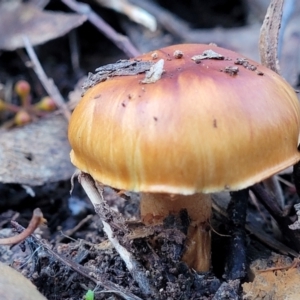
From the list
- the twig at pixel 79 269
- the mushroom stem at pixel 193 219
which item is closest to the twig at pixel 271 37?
the mushroom stem at pixel 193 219

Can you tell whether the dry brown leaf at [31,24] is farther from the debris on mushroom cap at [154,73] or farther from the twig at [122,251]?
the debris on mushroom cap at [154,73]

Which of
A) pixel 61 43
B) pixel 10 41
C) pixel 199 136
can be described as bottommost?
pixel 61 43

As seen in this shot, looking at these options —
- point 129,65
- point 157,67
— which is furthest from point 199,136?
point 129,65

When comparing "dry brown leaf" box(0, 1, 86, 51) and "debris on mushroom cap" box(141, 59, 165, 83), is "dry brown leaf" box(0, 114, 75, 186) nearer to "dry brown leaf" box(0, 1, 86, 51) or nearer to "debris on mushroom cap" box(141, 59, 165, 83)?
"dry brown leaf" box(0, 1, 86, 51)

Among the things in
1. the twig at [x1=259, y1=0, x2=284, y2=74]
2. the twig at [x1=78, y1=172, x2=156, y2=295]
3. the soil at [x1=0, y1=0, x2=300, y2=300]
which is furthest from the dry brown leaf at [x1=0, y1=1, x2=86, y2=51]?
the twig at [x1=78, y1=172, x2=156, y2=295]

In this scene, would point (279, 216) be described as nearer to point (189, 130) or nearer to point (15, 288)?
point (189, 130)

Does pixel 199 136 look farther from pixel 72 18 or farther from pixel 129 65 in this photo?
pixel 72 18
